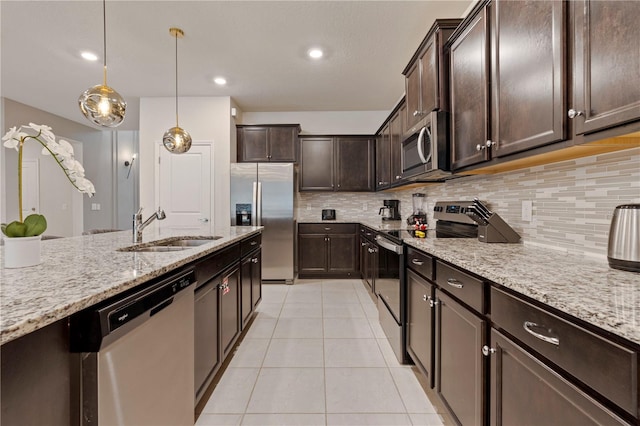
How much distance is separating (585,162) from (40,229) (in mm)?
2282

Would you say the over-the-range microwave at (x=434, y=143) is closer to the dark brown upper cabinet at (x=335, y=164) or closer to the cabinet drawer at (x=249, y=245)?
the cabinet drawer at (x=249, y=245)

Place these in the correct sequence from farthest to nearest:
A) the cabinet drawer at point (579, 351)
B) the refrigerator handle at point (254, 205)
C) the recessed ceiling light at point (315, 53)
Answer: the refrigerator handle at point (254, 205)
the recessed ceiling light at point (315, 53)
the cabinet drawer at point (579, 351)

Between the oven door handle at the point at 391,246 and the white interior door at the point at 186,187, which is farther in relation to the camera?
the white interior door at the point at 186,187

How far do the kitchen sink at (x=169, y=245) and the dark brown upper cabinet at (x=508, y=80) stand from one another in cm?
191

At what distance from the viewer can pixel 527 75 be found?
1.27 metres

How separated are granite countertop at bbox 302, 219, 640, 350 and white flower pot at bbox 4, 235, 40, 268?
1692 mm

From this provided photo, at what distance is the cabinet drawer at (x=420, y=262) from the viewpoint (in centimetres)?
161

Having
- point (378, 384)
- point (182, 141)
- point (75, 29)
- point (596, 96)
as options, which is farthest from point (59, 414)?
point (75, 29)

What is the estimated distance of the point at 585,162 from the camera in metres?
1.30

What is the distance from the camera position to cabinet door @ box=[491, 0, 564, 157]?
3.61ft

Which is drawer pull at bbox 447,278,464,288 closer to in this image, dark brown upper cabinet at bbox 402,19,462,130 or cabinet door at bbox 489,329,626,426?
cabinet door at bbox 489,329,626,426

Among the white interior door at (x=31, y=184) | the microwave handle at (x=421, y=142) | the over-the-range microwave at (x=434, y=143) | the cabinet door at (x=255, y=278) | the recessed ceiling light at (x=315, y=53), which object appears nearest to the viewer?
the over-the-range microwave at (x=434, y=143)

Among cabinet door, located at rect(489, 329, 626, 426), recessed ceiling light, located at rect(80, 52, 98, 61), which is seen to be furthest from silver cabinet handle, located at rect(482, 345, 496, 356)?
recessed ceiling light, located at rect(80, 52, 98, 61)

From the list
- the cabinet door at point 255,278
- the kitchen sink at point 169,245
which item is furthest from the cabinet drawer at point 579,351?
the cabinet door at point 255,278
